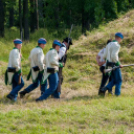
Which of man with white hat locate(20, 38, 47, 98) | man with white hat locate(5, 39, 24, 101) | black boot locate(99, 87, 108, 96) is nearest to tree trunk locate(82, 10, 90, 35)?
black boot locate(99, 87, 108, 96)

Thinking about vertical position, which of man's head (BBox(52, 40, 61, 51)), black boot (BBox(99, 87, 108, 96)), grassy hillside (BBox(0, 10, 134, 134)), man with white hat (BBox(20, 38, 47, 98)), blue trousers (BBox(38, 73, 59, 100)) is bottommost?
grassy hillside (BBox(0, 10, 134, 134))

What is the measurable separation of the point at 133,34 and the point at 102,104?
6496 millimetres

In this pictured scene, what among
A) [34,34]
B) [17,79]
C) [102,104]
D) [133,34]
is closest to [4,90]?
[17,79]

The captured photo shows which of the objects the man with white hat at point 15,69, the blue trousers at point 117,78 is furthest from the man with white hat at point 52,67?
the blue trousers at point 117,78

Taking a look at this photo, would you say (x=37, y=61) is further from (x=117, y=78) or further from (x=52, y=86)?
(x=117, y=78)

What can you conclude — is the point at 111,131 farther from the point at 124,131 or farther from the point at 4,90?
the point at 4,90

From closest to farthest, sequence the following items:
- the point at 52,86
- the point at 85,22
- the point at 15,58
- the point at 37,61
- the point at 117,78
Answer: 1. the point at 15,58
2. the point at 52,86
3. the point at 37,61
4. the point at 117,78
5. the point at 85,22

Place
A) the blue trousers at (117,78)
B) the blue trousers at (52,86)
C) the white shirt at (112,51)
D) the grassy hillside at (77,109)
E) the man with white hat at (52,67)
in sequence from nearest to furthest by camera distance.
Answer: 1. the grassy hillside at (77,109)
2. the man with white hat at (52,67)
3. the blue trousers at (52,86)
4. the white shirt at (112,51)
5. the blue trousers at (117,78)

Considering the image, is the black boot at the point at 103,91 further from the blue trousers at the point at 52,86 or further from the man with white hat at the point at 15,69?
the man with white hat at the point at 15,69

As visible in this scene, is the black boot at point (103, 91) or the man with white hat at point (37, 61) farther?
the black boot at point (103, 91)

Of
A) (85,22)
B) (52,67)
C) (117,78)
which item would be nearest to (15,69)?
(52,67)

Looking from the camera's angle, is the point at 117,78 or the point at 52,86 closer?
the point at 52,86

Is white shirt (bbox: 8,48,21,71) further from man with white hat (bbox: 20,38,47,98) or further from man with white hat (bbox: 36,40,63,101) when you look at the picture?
man with white hat (bbox: 36,40,63,101)

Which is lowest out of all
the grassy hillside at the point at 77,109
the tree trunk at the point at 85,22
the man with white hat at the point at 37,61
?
the grassy hillside at the point at 77,109
